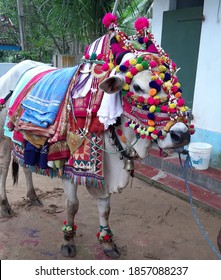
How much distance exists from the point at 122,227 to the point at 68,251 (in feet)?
2.30

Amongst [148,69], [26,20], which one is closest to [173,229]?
[148,69]

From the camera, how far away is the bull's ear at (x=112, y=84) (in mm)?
1775

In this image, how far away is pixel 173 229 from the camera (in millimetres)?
3104

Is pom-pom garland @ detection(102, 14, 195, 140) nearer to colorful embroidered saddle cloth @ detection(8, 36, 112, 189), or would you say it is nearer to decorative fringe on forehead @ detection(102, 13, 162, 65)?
decorative fringe on forehead @ detection(102, 13, 162, 65)

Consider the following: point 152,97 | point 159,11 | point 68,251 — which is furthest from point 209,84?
point 68,251

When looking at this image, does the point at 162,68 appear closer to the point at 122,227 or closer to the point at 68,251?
the point at 68,251

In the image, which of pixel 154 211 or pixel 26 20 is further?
pixel 26 20

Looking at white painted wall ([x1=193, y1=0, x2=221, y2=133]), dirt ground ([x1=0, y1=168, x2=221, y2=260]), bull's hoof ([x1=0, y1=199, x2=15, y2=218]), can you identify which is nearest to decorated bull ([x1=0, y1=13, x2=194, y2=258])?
Answer: dirt ground ([x1=0, y1=168, x2=221, y2=260])

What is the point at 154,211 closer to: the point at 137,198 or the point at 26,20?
the point at 137,198

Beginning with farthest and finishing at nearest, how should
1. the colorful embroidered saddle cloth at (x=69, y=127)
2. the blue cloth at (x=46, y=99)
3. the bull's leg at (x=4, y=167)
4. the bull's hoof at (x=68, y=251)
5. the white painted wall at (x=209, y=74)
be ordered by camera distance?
the white painted wall at (x=209, y=74) < the bull's leg at (x=4, y=167) < the bull's hoof at (x=68, y=251) < the blue cloth at (x=46, y=99) < the colorful embroidered saddle cloth at (x=69, y=127)

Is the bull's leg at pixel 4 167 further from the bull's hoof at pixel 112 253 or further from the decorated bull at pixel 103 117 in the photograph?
the bull's hoof at pixel 112 253

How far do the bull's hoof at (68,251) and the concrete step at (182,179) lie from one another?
4.67ft

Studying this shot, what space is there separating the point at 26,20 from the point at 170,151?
9.98 meters

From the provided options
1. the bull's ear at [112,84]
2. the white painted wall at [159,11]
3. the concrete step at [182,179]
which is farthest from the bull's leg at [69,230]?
the white painted wall at [159,11]
